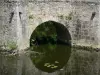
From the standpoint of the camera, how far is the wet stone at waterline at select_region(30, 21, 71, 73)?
14419mm

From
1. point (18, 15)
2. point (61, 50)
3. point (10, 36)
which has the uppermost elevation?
point (18, 15)

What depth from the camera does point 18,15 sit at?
1570cm

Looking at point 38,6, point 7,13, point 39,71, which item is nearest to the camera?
point 39,71

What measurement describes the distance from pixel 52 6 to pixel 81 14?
5.24 ft

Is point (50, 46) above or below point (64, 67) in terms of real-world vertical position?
below

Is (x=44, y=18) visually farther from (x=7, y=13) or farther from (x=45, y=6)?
(x=7, y=13)

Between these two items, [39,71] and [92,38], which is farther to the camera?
[92,38]

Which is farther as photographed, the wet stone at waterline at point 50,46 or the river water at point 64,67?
the wet stone at waterline at point 50,46

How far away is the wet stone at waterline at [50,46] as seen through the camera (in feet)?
47.3

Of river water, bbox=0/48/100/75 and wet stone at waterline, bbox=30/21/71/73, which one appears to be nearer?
river water, bbox=0/48/100/75

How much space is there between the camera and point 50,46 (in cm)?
1809

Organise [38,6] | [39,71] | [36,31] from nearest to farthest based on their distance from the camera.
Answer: [39,71] → [38,6] → [36,31]

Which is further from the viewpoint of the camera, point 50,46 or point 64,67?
point 50,46

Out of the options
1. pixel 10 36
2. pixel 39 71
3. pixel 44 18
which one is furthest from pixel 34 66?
pixel 44 18
